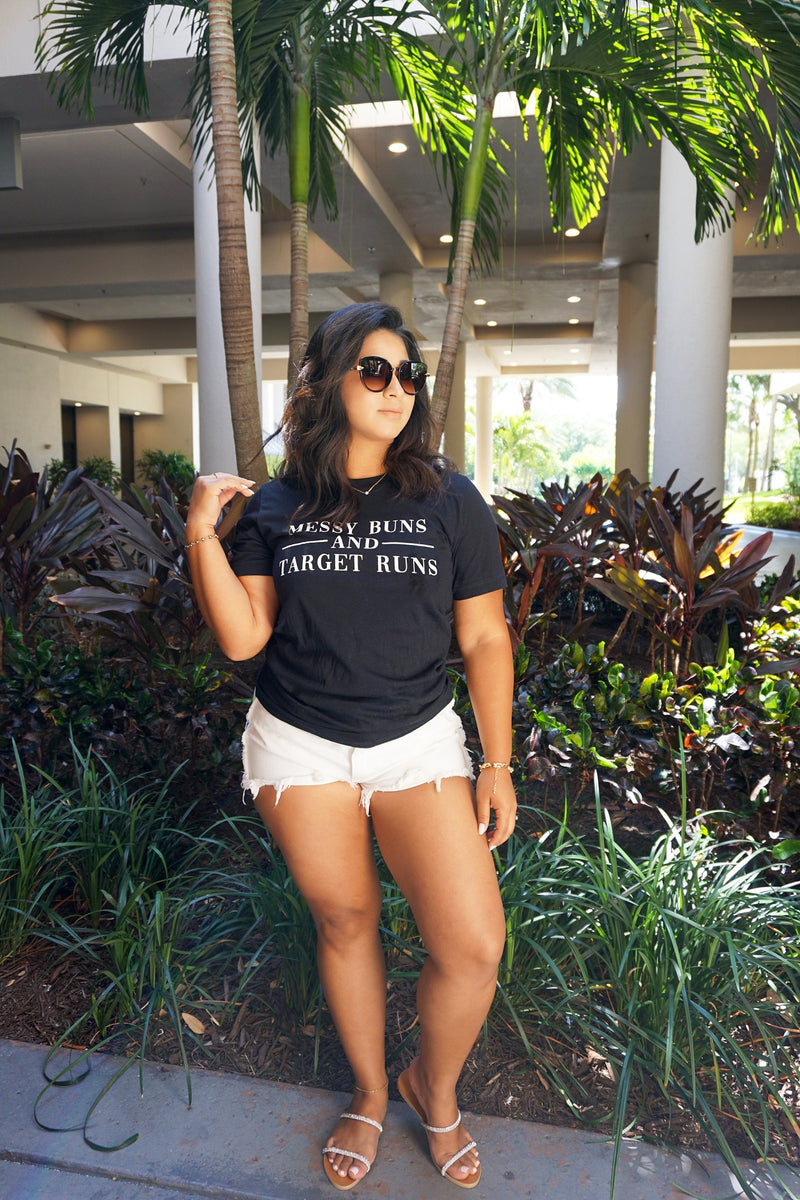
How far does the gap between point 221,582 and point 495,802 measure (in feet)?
2.08

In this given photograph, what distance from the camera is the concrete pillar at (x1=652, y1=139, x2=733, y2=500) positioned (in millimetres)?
6469

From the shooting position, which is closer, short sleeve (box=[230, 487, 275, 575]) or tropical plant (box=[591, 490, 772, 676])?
short sleeve (box=[230, 487, 275, 575])

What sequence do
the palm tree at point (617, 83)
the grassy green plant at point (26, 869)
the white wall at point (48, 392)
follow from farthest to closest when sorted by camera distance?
the white wall at point (48, 392) < the palm tree at point (617, 83) < the grassy green plant at point (26, 869)

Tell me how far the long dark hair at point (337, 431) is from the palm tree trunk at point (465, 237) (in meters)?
1.68

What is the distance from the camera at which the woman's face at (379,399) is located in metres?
1.63

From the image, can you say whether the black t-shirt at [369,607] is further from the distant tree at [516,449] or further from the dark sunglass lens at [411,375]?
the distant tree at [516,449]

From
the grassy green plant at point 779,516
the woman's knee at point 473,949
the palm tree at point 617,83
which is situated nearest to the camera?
the woman's knee at point 473,949

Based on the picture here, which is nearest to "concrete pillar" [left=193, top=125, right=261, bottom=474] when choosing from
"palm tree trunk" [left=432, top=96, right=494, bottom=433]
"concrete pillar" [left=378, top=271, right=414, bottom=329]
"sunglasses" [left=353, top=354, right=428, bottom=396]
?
"palm tree trunk" [left=432, top=96, right=494, bottom=433]

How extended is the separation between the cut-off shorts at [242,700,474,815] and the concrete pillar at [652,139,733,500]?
5.40m

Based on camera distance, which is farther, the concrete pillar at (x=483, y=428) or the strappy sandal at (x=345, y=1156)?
the concrete pillar at (x=483, y=428)

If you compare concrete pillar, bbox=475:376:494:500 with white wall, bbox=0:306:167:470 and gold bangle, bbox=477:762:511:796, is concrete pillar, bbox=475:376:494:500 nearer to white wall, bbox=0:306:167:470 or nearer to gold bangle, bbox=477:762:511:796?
white wall, bbox=0:306:167:470

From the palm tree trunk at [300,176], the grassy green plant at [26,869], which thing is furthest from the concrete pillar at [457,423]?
the grassy green plant at [26,869]

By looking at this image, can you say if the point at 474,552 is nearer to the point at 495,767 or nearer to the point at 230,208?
the point at 495,767

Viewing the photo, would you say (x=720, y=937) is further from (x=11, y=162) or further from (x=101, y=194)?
(x=101, y=194)
